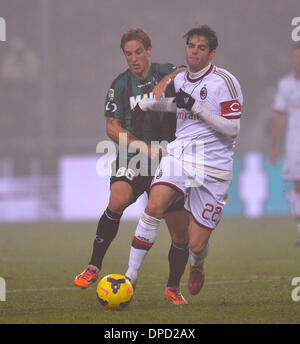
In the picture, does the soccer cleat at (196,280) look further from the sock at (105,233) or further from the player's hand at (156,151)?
the player's hand at (156,151)

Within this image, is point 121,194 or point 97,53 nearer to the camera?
point 121,194

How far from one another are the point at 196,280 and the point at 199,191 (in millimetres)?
712

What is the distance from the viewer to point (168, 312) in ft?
17.7

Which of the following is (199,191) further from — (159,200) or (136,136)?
(136,136)

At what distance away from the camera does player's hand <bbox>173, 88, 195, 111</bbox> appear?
5738mm

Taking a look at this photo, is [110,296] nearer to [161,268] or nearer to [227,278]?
[227,278]

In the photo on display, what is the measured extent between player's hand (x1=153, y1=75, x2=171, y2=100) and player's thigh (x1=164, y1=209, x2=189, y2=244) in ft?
2.96

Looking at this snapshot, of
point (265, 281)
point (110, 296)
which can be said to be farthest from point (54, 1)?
point (110, 296)

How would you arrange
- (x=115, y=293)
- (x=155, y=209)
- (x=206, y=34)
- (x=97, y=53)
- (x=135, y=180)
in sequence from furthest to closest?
(x=97, y=53)
(x=135, y=180)
(x=206, y=34)
(x=155, y=209)
(x=115, y=293)

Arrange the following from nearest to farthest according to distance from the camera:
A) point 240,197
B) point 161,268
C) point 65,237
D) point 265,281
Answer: point 265,281 < point 161,268 < point 65,237 < point 240,197

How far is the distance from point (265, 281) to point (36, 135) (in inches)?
593

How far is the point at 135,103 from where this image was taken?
21.0 feet

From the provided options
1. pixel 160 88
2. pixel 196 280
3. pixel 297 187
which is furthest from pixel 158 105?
pixel 297 187

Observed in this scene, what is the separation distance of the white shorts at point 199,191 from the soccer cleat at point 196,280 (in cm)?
38
